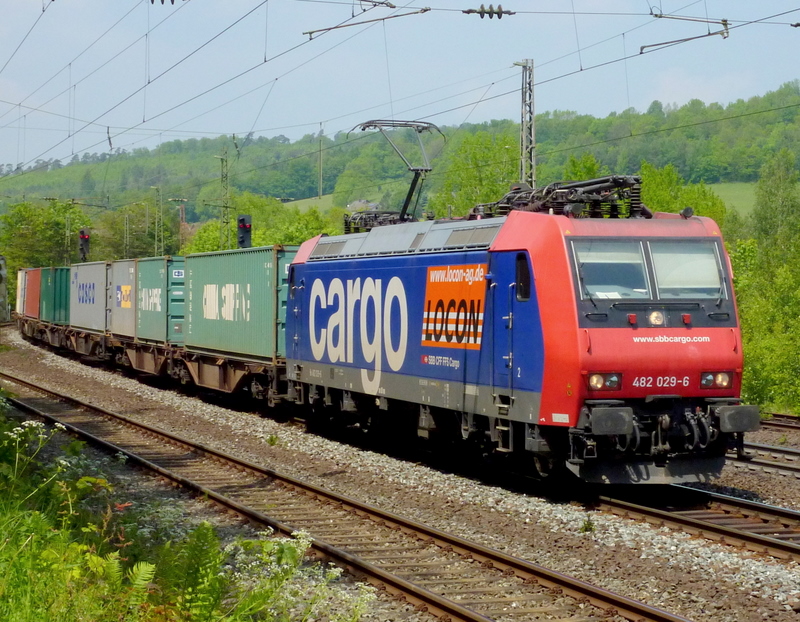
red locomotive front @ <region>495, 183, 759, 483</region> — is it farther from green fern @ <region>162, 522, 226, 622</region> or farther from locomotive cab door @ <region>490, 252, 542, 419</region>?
green fern @ <region>162, 522, 226, 622</region>

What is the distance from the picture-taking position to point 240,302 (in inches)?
816

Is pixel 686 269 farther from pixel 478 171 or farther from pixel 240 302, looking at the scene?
pixel 478 171

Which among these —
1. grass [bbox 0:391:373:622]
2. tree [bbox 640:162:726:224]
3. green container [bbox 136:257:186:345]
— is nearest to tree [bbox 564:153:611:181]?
tree [bbox 640:162:726:224]

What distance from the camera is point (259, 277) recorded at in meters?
19.9

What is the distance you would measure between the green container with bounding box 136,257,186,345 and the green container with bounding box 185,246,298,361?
32.3 inches

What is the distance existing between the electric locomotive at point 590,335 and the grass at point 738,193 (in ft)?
293

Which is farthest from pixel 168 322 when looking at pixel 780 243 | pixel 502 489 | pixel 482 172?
pixel 780 243

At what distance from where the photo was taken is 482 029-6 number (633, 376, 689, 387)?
10438 mm

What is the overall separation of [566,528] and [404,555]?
6.08 ft

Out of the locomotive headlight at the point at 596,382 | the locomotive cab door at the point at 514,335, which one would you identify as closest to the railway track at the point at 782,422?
the locomotive cab door at the point at 514,335

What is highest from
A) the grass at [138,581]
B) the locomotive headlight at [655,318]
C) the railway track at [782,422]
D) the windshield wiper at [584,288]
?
the windshield wiper at [584,288]

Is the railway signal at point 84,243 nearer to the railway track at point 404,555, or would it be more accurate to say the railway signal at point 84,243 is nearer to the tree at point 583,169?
the tree at point 583,169

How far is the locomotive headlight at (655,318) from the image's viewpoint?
34.8 feet

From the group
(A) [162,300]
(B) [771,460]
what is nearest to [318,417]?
(B) [771,460]
